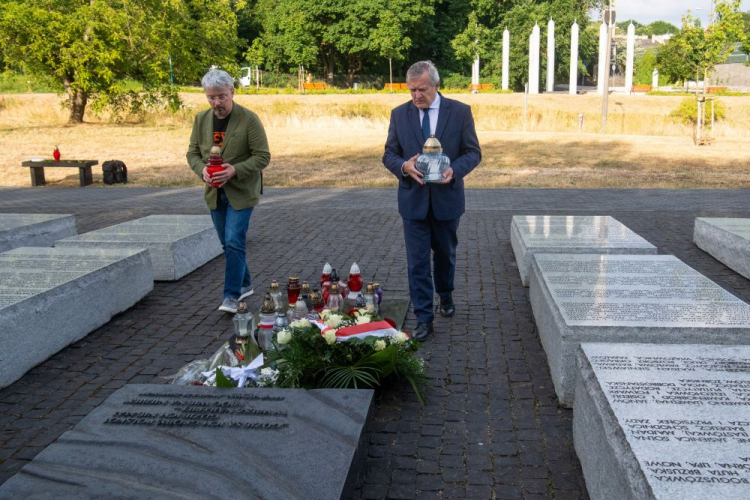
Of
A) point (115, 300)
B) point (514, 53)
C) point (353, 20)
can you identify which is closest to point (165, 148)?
point (115, 300)

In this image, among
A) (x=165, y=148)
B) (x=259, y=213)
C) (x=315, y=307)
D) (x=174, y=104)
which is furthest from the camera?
(x=174, y=104)

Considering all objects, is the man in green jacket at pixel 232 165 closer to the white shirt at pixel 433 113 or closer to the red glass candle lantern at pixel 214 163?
the red glass candle lantern at pixel 214 163

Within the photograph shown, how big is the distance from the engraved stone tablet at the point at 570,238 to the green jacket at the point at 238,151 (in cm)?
289

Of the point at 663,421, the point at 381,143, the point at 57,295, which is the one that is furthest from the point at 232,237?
the point at 381,143

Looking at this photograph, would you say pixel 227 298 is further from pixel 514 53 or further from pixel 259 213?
pixel 514 53

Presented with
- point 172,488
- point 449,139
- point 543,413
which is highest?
point 449,139

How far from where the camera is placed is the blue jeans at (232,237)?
6.37 meters

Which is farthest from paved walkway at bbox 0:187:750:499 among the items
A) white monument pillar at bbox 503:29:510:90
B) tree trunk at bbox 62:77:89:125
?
white monument pillar at bbox 503:29:510:90

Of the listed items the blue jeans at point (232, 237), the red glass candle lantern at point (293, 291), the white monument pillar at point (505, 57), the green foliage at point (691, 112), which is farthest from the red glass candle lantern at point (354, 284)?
the white monument pillar at point (505, 57)

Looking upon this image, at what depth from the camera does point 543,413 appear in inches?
172

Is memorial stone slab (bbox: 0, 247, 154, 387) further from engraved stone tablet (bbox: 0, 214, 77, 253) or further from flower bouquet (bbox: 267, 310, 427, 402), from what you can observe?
flower bouquet (bbox: 267, 310, 427, 402)

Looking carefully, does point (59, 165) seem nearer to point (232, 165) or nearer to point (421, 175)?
point (232, 165)

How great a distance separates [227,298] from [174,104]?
97.6 ft

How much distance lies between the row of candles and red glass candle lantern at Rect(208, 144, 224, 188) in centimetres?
107
